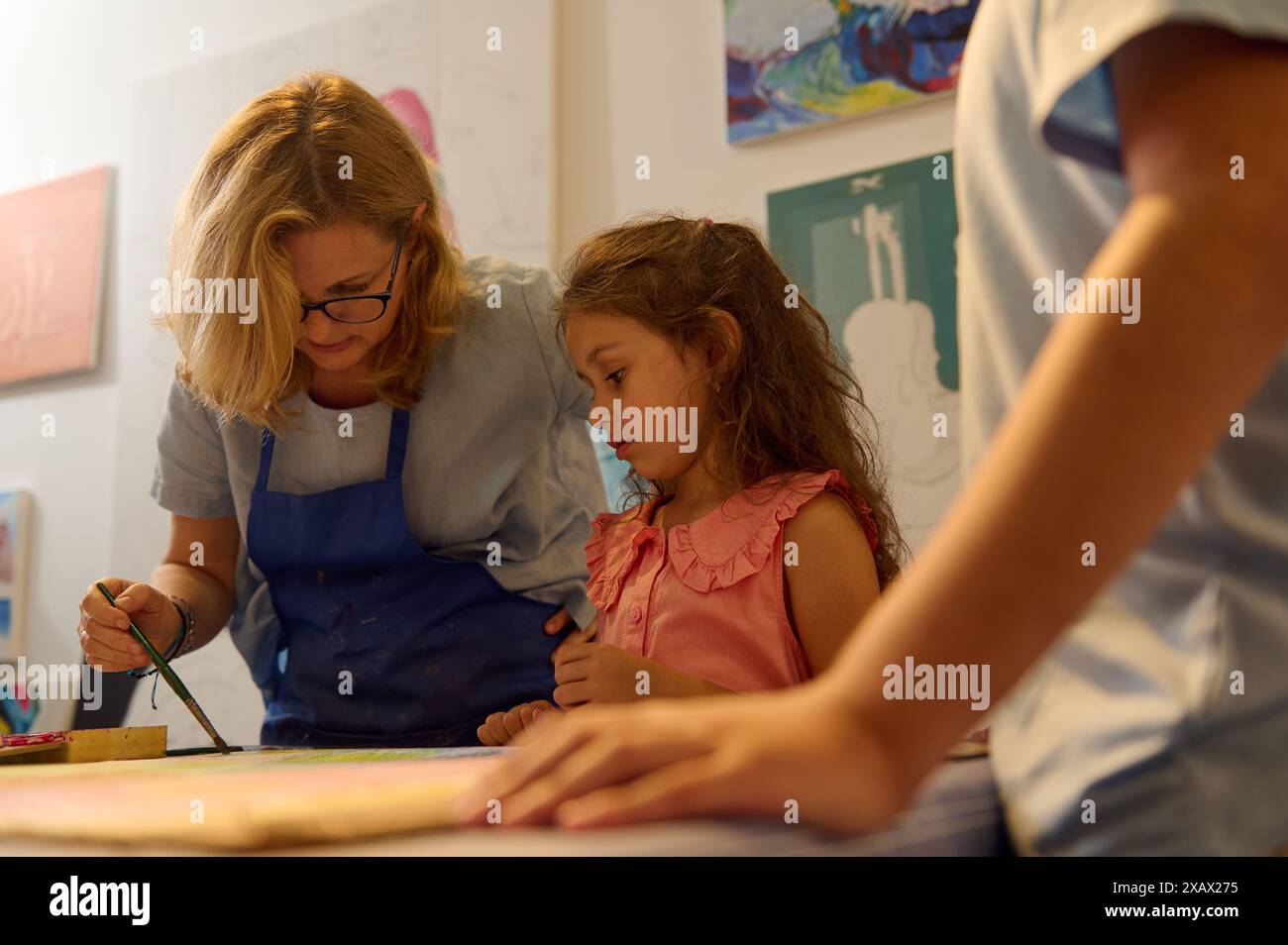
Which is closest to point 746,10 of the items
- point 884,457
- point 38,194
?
point 884,457

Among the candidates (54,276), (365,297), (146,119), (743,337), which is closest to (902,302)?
(743,337)

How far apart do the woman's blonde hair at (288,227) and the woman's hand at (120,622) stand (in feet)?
0.64

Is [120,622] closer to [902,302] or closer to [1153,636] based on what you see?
[1153,636]

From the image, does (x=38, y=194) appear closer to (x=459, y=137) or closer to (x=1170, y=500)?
(x=459, y=137)

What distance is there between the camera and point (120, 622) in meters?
1.01

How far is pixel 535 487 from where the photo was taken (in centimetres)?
117

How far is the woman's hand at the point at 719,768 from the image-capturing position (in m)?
0.27

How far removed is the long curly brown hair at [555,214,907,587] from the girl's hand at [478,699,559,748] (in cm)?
29

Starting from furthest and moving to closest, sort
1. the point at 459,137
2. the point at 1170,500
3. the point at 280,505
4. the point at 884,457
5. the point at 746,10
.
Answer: the point at 459,137 < the point at 746,10 < the point at 884,457 < the point at 280,505 < the point at 1170,500

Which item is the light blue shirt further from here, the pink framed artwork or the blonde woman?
the pink framed artwork

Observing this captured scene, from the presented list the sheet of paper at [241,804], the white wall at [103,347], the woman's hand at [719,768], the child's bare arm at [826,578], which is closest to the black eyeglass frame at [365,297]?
the child's bare arm at [826,578]

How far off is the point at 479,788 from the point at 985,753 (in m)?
0.24

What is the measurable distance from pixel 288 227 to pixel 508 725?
0.52 meters
